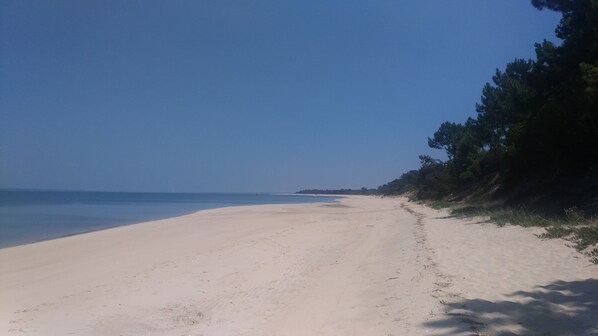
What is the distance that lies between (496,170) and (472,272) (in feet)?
101

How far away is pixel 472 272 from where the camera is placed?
9.48 meters

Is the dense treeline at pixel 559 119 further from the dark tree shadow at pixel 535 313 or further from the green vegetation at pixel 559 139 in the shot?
the dark tree shadow at pixel 535 313

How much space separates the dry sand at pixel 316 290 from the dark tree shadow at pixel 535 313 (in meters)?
0.01

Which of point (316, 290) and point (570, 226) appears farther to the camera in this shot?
point (570, 226)

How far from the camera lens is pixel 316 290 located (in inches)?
364

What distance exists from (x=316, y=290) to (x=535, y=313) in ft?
13.3

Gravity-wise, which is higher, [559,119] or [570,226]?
[559,119]

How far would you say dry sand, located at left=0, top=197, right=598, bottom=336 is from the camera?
21.9ft

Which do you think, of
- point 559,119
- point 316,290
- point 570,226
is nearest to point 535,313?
point 316,290

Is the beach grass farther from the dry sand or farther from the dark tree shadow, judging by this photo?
the dark tree shadow

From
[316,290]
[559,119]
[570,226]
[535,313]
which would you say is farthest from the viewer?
[559,119]

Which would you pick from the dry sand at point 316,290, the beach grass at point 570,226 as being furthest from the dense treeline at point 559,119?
the dry sand at point 316,290

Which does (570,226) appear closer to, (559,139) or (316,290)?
(559,139)

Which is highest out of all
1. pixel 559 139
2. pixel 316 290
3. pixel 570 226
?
pixel 559 139
